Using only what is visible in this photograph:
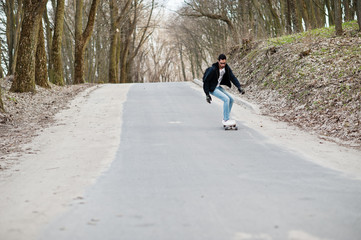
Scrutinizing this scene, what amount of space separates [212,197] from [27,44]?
14319mm

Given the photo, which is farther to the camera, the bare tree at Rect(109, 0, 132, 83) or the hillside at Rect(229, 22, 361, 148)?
the bare tree at Rect(109, 0, 132, 83)

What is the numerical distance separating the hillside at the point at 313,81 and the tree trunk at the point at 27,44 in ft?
30.4

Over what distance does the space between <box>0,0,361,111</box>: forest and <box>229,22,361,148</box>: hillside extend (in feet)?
5.98

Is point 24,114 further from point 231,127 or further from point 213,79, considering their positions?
point 231,127

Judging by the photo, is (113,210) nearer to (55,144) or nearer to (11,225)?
(11,225)

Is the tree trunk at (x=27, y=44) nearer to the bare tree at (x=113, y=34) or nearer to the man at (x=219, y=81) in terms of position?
the man at (x=219, y=81)

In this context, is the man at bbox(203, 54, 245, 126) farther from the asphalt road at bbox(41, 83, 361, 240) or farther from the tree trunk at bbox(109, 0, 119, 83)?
the tree trunk at bbox(109, 0, 119, 83)

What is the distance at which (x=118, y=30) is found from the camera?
34406 millimetres

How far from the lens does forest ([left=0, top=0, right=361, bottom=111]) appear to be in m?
17.8

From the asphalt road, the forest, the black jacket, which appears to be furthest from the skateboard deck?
the forest

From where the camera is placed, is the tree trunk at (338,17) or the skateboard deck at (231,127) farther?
the tree trunk at (338,17)

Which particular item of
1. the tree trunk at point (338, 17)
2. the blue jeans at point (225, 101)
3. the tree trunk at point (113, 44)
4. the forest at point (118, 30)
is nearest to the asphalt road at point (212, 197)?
the blue jeans at point (225, 101)

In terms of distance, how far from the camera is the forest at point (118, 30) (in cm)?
1781

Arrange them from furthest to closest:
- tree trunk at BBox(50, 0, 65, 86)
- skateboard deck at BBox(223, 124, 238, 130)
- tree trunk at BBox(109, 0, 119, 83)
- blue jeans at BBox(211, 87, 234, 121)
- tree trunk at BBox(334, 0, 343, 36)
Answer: tree trunk at BBox(109, 0, 119, 83) < tree trunk at BBox(50, 0, 65, 86) < tree trunk at BBox(334, 0, 343, 36) < blue jeans at BBox(211, 87, 234, 121) < skateboard deck at BBox(223, 124, 238, 130)
